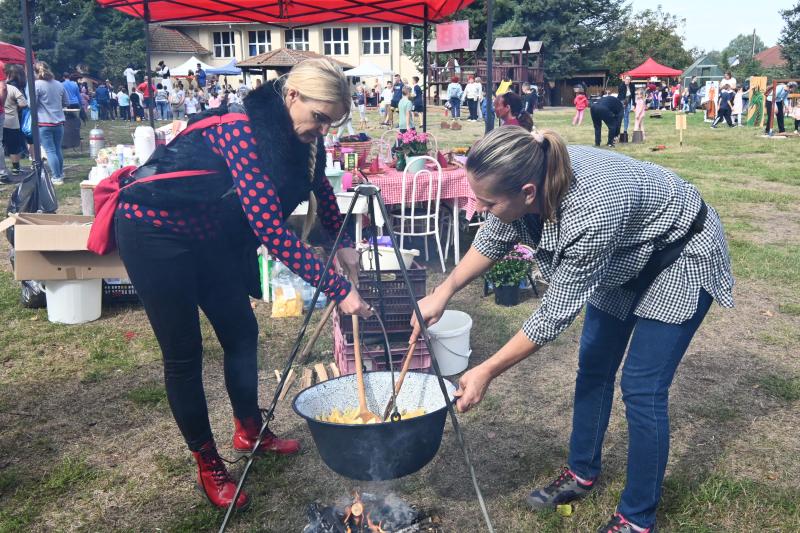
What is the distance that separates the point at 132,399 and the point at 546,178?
3015 mm

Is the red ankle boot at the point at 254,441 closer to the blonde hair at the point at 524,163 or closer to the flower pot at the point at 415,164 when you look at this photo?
the blonde hair at the point at 524,163

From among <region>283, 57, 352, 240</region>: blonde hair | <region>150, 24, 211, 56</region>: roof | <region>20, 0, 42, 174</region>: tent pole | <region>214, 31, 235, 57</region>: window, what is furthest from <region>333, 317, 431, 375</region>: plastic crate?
<region>214, 31, 235, 57</region>: window

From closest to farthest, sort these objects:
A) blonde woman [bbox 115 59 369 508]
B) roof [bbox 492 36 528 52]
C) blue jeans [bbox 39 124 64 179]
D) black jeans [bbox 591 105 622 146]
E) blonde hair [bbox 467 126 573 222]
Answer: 1. blonde hair [bbox 467 126 573 222]
2. blonde woman [bbox 115 59 369 508]
3. blue jeans [bbox 39 124 64 179]
4. black jeans [bbox 591 105 622 146]
5. roof [bbox 492 36 528 52]

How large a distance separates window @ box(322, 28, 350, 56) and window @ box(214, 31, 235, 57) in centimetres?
702

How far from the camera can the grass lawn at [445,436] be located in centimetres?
284

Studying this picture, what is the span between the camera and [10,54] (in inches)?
566

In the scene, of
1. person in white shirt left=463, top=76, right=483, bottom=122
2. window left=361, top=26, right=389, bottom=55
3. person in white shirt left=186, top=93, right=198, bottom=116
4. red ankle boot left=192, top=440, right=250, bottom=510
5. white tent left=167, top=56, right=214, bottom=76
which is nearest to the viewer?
red ankle boot left=192, top=440, right=250, bottom=510

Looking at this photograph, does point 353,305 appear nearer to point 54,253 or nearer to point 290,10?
point 54,253

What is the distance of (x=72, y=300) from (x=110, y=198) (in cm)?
302

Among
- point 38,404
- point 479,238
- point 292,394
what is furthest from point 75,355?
point 479,238

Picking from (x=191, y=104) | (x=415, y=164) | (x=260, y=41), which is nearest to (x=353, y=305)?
(x=415, y=164)

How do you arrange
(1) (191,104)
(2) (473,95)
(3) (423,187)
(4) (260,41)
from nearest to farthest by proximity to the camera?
(3) (423,187) < (2) (473,95) < (1) (191,104) < (4) (260,41)

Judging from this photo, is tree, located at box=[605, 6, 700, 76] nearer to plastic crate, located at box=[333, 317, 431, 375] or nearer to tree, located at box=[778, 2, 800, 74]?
tree, located at box=[778, 2, 800, 74]

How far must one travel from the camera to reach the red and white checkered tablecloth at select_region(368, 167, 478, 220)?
6.29 metres
